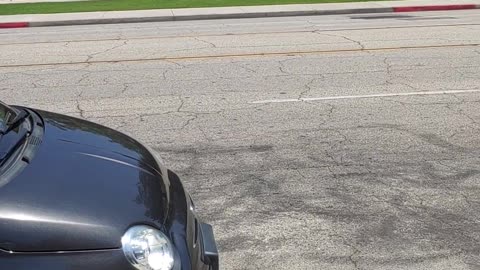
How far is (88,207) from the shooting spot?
3260mm

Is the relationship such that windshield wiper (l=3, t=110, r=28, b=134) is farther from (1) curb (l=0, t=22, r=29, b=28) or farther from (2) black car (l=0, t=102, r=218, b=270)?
(1) curb (l=0, t=22, r=29, b=28)

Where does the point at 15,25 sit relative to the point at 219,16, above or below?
below

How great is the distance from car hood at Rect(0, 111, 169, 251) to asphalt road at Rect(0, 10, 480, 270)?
1557 mm

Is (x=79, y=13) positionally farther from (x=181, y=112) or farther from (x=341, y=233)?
(x=341, y=233)

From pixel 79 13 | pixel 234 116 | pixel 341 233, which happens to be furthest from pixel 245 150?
pixel 79 13

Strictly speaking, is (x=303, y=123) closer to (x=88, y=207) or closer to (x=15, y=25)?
(x=88, y=207)

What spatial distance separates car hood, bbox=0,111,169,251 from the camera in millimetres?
3057

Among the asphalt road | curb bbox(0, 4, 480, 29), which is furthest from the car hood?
curb bbox(0, 4, 480, 29)

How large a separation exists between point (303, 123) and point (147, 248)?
18.2 ft

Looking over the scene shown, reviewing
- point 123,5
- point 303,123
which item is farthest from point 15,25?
point 303,123

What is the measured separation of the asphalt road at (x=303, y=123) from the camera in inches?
220

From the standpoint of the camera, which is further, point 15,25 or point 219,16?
point 219,16

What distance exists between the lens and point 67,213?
3.16 m

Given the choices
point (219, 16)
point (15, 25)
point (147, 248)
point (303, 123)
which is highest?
point (147, 248)
